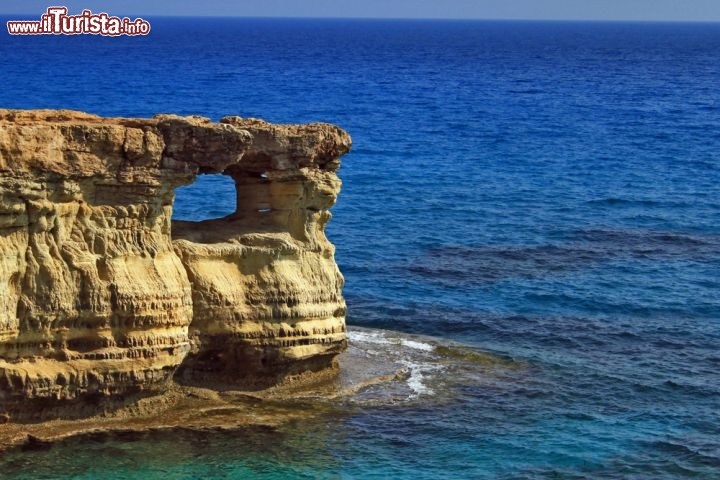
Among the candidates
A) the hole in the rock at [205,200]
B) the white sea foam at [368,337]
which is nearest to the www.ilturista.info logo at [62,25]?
the hole in the rock at [205,200]

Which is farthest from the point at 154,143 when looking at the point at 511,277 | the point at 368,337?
the point at 511,277

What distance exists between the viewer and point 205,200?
58.4 m

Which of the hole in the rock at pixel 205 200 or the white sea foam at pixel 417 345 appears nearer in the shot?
the white sea foam at pixel 417 345

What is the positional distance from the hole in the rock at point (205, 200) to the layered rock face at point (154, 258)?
22.4 m

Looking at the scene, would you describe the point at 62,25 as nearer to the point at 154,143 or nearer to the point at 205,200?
the point at 205,200

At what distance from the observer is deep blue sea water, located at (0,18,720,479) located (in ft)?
95.7

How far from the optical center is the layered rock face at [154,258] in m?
27.5

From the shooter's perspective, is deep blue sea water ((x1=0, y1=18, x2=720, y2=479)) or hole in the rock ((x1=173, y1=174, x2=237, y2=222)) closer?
deep blue sea water ((x1=0, y1=18, x2=720, y2=479))

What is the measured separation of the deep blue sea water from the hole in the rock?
206 mm

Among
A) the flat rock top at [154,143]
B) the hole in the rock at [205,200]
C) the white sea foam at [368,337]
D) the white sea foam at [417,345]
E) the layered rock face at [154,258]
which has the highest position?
the flat rock top at [154,143]

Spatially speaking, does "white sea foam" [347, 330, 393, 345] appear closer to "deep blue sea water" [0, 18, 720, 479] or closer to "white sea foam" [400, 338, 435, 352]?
"white sea foam" [400, 338, 435, 352]

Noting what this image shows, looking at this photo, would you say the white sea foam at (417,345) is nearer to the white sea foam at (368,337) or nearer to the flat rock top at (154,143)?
the white sea foam at (368,337)

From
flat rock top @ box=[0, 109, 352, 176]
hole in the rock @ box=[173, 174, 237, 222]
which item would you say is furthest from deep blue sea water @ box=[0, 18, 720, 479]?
flat rock top @ box=[0, 109, 352, 176]

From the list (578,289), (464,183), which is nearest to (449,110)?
(464,183)
